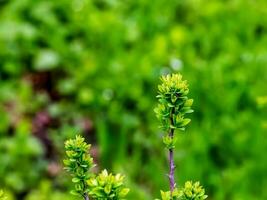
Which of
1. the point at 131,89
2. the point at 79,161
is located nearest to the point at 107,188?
the point at 79,161

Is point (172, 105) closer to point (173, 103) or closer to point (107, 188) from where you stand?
point (173, 103)

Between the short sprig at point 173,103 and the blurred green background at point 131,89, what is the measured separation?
1.94 m

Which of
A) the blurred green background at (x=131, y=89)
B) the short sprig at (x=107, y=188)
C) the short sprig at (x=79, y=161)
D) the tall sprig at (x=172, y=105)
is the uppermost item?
the blurred green background at (x=131, y=89)

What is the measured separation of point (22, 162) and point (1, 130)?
22 centimetres

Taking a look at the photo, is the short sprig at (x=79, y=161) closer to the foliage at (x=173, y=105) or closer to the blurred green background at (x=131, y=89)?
the foliage at (x=173, y=105)

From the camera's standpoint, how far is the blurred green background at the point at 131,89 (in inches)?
128

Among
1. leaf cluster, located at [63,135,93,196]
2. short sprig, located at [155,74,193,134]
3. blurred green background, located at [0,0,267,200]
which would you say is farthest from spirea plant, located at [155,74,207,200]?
blurred green background, located at [0,0,267,200]

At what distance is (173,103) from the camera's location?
1.13 meters

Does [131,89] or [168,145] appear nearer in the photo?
[168,145]

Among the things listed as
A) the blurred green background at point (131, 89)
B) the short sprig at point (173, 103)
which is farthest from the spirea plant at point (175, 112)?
the blurred green background at point (131, 89)

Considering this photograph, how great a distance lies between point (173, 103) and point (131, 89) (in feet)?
8.45

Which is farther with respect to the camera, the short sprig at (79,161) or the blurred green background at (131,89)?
the blurred green background at (131,89)

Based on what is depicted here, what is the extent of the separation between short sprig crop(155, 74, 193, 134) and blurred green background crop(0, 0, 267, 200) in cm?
194

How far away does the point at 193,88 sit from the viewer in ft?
11.5
